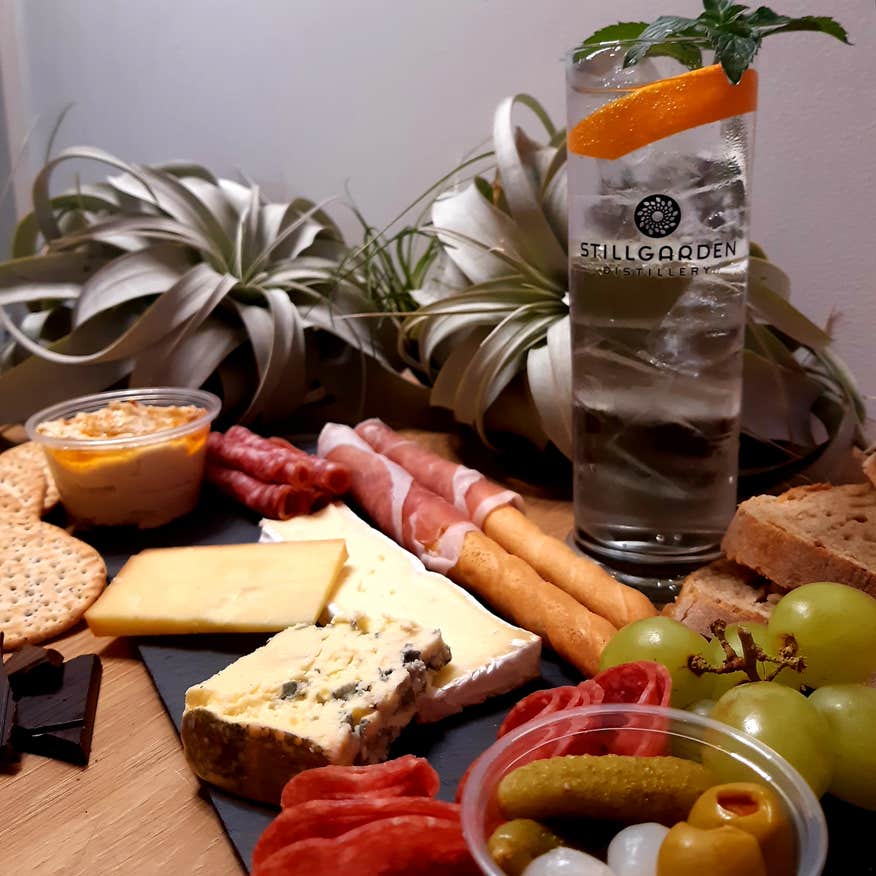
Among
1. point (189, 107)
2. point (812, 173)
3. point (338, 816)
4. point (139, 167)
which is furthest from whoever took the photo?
point (189, 107)

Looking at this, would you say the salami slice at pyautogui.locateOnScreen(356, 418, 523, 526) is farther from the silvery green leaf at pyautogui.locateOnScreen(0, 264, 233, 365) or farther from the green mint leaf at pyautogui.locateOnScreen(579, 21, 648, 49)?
the green mint leaf at pyautogui.locateOnScreen(579, 21, 648, 49)

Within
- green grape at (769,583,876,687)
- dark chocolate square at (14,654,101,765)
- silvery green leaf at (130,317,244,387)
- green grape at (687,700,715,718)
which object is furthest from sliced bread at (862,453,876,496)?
silvery green leaf at (130,317,244,387)

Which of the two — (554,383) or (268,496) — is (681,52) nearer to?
(554,383)

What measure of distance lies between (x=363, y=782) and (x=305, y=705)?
12 centimetres

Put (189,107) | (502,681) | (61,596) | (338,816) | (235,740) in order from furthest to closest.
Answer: (189,107) < (61,596) < (502,681) < (235,740) < (338,816)

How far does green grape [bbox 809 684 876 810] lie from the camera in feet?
1.94

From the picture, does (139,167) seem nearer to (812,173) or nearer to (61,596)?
(61,596)

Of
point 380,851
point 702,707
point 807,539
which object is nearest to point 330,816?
point 380,851

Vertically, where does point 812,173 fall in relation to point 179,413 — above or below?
above

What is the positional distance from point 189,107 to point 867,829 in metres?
2.22

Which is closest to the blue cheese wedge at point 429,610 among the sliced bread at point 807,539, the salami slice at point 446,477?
the salami slice at point 446,477

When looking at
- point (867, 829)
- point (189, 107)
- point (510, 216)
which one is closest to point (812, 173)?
point (510, 216)

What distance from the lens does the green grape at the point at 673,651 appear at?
68cm

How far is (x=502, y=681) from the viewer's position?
837 millimetres
